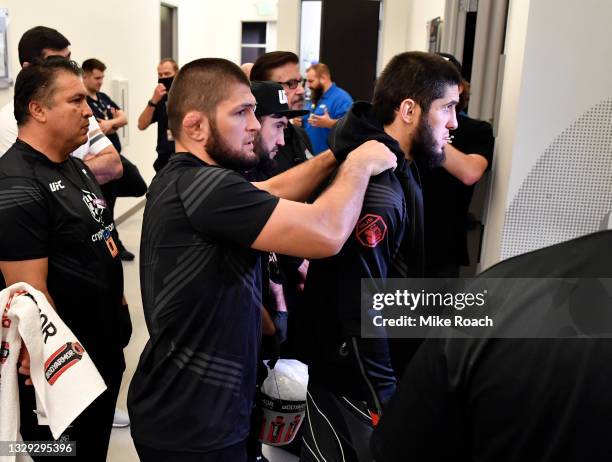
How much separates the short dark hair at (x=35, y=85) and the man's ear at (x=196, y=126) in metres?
0.73

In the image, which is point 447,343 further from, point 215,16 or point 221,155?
point 215,16

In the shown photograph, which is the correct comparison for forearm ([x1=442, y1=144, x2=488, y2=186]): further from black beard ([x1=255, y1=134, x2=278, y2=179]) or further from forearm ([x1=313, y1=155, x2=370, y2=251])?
forearm ([x1=313, y1=155, x2=370, y2=251])

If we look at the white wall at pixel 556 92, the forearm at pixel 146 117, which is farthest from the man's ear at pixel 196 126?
the forearm at pixel 146 117

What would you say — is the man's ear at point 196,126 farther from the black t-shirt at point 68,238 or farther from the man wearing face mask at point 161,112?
the man wearing face mask at point 161,112

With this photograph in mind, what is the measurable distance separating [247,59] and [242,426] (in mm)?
11436

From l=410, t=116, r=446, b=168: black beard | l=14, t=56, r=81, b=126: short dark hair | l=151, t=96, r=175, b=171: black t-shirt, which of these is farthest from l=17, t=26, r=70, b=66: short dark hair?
l=151, t=96, r=175, b=171: black t-shirt

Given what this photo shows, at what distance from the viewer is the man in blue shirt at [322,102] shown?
4770 mm

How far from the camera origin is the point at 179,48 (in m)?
8.71

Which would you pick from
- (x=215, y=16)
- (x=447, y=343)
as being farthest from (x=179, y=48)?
(x=447, y=343)

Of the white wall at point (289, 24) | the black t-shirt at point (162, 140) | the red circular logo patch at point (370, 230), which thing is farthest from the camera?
the white wall at point (289, 24)

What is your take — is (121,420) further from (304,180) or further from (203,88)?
(203,88)

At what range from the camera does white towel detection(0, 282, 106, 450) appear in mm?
1520

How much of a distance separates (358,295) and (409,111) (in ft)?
2.00

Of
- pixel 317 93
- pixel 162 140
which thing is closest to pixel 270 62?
pixel 317 93
